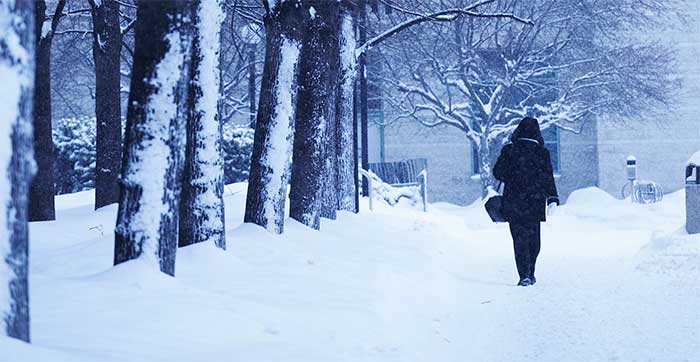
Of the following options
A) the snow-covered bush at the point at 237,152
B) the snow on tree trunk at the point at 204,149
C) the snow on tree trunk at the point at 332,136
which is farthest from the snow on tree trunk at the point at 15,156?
the snow-covered bush at the point at 237,152

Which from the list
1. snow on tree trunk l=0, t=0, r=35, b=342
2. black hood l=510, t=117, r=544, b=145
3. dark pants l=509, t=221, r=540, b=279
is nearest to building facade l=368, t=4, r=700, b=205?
black hood l=510, t=117, r=544, b=145

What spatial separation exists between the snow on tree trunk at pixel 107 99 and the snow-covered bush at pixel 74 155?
950 cm

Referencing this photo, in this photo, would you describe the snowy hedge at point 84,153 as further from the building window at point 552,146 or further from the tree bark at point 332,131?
the building window at point 552,146

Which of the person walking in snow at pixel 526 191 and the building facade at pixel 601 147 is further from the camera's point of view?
the building facade at pixel 601 147

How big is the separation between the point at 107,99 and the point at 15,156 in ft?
37.0

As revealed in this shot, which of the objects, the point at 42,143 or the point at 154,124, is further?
the point at 42,143

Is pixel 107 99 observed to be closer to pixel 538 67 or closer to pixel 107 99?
pixel 107 99

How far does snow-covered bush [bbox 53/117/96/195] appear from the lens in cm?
2514

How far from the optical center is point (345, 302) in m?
8.05

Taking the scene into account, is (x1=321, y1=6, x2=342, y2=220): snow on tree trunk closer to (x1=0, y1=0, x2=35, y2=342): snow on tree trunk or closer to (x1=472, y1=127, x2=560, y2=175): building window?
(x1=0, y1=0, x2=35, y2=342): snow on tree trunk

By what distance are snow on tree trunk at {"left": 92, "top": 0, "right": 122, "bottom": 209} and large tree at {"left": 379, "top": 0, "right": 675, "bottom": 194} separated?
530 inches

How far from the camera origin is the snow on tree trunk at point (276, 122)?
1138 cm

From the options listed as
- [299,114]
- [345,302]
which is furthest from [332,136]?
[345,302]

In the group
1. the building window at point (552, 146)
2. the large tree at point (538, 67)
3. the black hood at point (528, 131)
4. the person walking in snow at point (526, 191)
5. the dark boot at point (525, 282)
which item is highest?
the large tree at point (538, 67)
